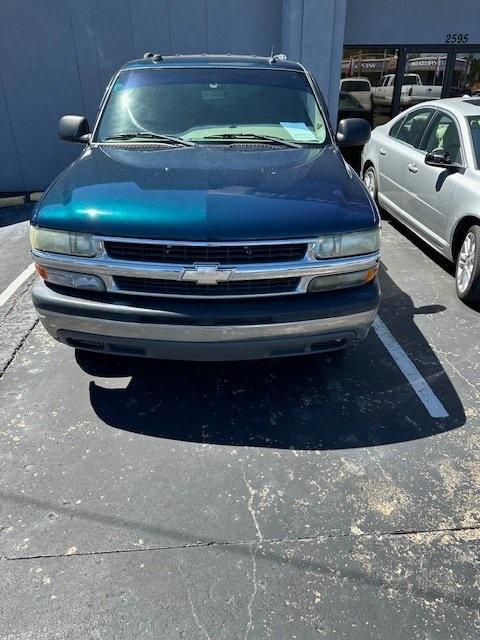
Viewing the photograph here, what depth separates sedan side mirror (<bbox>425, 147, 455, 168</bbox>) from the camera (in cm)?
477

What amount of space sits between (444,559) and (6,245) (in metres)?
5.83

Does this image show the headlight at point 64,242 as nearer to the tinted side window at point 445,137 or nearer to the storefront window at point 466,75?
the tinted side window at point 445,137

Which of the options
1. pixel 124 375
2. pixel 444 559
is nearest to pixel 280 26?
pixel 124 375

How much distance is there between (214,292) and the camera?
2674mm

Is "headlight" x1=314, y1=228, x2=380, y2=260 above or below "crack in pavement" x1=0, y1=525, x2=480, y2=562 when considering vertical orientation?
above

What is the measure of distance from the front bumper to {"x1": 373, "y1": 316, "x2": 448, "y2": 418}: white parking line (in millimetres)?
847

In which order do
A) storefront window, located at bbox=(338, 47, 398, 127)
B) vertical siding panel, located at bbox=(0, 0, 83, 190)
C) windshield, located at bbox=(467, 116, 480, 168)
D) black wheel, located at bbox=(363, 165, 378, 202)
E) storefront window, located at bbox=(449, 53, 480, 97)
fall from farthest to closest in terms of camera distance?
storefront window, located at bbox=(449, 53, 480, 97) → storefront window, located at bbox=(338, 47, 398, 127) → vertical siding panel, located at bbox=(0, 0, 83, 190) → black wheel, located at bbox=(363, 165, 378, 202) → windshield, located at bbox=(467, 116, 480, 168)

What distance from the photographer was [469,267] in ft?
14.8

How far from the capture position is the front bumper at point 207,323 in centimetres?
266

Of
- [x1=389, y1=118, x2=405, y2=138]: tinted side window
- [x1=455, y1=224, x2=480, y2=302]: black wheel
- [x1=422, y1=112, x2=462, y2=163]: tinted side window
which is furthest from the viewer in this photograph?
[x1=389, y1=118, x2=405, y2=138]: tinted side window

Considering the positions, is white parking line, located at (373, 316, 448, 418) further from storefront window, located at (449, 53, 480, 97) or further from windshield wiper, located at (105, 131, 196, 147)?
storefront window, located at (449, 53, 480, 97)

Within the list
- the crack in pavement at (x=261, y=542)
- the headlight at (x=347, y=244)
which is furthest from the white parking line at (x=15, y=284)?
the headlight at (x=347, y=244)

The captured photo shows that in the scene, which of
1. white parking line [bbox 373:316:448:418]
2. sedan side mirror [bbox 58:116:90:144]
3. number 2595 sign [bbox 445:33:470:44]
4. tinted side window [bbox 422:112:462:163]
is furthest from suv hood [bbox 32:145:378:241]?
number 2595 sign [bbox 445:33:470:44]

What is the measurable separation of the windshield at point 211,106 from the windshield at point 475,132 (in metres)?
1.69
